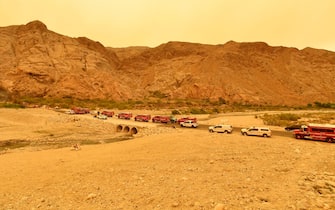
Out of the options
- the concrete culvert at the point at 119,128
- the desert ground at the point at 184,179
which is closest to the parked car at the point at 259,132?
the desert ground at the point at 184,179

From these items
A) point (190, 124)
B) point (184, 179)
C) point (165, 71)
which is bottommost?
point (184, 179)

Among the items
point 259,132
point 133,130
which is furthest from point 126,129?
point 259,132

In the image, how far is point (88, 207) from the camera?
934 centimetres

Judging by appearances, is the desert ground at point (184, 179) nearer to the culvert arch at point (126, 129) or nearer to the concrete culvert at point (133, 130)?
the concrete culvert at point (133, 130)

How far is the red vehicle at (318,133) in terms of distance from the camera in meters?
22.8

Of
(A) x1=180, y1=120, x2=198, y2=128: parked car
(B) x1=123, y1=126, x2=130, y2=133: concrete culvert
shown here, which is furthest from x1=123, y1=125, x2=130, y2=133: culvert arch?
(A) x1=180, y1=120, x2=198, y2=128: parked car

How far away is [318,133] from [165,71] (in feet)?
370

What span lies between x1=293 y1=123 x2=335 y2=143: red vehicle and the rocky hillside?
271 ft

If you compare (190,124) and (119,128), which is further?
(119,128)

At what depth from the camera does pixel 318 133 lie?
23.5m

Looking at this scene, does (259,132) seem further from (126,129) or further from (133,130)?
(126,129)

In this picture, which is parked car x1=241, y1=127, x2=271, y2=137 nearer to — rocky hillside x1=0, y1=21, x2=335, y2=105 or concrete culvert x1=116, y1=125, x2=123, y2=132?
concrete culvert x1=116, y1=125, x2=123, y2=132

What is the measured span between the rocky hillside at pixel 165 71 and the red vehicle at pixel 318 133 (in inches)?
3252

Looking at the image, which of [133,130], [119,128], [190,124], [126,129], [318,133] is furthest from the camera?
[119,128]
